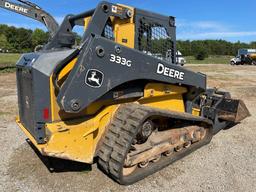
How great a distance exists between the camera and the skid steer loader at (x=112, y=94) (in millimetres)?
3404

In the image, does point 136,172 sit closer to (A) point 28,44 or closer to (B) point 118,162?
(B) point 118,162

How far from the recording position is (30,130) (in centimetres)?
414

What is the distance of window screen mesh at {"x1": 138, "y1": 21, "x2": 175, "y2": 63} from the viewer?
4.39 meters

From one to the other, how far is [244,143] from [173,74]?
2.45 meters

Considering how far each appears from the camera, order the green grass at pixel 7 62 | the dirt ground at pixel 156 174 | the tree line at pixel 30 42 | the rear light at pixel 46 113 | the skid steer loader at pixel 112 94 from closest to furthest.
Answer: the skid steer loader at pixel 112 94 < the rear light at pixel 46 113 < the dirt ground at pixel 156 174 < the green grass at pixel 7 62 < the tree line at pixel 30 42

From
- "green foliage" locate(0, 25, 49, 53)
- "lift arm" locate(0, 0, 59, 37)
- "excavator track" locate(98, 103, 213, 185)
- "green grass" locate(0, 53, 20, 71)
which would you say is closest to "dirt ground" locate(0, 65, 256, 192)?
"excavator track" locate(98, 103, 213, 185)

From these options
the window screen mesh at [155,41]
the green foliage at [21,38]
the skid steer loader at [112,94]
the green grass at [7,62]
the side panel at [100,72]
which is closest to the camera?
the side panel at [100,72]

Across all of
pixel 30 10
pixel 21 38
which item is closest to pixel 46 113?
pixel 30 10

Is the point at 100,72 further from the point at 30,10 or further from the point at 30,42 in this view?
the point at 30,42

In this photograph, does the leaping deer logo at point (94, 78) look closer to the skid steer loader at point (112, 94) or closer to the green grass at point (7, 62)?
the skid steer loader at point (112, 94)

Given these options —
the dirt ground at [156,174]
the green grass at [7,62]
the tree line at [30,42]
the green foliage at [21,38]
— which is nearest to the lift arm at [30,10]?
the dirt ground at [156,174]

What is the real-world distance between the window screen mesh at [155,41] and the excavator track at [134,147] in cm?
100

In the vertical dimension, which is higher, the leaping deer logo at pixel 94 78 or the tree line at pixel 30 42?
the tree line at pixel 30 42

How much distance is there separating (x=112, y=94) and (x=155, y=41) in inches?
51.8
